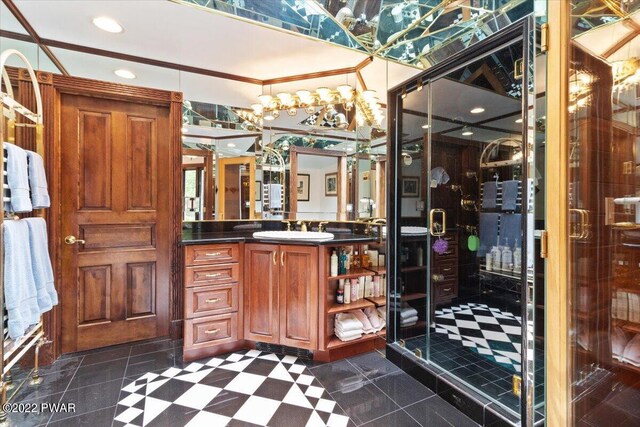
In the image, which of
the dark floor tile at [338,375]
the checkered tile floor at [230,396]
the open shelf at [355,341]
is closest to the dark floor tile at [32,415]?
the checkered tile floor at [230,396]

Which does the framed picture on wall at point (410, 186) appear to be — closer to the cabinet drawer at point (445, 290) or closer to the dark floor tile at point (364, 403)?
the cabinet drawer at point (445, 290)

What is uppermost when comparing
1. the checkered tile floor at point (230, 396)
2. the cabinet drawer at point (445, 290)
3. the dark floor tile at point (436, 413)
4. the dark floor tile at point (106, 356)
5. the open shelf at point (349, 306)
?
the cabinet drawer at point (445, 290)

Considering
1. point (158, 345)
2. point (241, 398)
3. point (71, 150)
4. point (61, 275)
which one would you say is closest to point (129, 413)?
point (241, 398)

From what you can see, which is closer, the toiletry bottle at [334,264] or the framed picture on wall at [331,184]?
the toiletry bottle at [334,264]

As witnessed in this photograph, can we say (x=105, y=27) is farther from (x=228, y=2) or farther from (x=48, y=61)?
(x=228, y=2)

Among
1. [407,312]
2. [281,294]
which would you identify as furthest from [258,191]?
[407,312]

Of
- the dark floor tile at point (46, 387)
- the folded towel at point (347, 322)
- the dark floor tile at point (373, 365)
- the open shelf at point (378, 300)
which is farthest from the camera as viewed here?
the open shelf at point (378, 300)

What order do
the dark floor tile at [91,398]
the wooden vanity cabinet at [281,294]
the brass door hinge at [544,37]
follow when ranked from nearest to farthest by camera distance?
the brass door hinge at [544,37] → the dark floor tile at [91,398] → the wooden vanity cabinet at [281,294]

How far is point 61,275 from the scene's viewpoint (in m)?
2.25

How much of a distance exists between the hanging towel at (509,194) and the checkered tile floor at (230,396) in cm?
225

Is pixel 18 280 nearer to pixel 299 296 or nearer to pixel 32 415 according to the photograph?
pixel 32 415

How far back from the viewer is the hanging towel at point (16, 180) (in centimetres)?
162

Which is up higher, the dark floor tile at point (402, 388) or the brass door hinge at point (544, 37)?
the brass door hinge at point (544, 37)

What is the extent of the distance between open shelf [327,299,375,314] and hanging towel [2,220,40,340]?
1.83 metres
